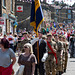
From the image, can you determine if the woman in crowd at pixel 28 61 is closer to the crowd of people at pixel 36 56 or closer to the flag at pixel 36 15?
the crowd of people at pixel 36 56

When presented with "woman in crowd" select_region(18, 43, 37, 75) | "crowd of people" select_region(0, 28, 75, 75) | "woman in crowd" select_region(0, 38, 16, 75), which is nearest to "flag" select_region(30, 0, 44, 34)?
"crowd of people" select_region(0, 28, 75, 75)

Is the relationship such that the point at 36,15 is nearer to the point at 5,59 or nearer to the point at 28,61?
the point at 28,61

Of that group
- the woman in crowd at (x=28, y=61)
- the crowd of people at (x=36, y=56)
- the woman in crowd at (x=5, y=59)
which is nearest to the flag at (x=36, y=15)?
the crowd of people at (x=36, y=56)

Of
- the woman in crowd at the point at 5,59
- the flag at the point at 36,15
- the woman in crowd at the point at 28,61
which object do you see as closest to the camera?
the woman in crowd at the point at 5,59

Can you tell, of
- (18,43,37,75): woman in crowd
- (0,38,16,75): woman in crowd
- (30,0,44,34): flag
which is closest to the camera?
(0,38,16,75): woman in crowd

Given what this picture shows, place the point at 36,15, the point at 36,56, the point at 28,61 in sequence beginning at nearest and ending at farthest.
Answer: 1. the point at 28,61
2. the point at 36,56
3. the point at 36,15

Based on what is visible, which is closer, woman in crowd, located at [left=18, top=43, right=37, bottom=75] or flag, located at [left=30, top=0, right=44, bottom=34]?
woman in crowd, located at [left=18, top=43, right=37, bottom=75]

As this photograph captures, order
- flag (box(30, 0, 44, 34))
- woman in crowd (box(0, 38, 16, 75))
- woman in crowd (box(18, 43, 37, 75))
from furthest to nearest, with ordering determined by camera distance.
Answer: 1. flag (box(30, 0, 44, 34))
2. woman in crowd (box(18, 43, 37, 75))
3. woman in crowd (box(0, 38, 16, 75))

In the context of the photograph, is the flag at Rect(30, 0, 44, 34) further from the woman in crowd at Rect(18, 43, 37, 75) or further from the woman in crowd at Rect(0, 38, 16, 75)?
the woman in crowd at Rect(0, 38, 16, 75)

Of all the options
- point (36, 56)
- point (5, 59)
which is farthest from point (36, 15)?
point (5, 59)

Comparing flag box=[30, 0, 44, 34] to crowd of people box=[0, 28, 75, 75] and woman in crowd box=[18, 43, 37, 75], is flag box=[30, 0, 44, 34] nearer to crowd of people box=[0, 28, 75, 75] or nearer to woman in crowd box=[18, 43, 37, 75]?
crowd of people box=[0, 28, 75, 75]

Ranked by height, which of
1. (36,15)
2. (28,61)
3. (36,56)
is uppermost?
(36,15)

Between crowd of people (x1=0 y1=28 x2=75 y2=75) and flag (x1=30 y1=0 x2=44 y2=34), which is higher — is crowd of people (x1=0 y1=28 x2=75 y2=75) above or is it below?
below

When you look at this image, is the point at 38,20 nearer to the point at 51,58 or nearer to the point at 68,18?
the point at 51,58
